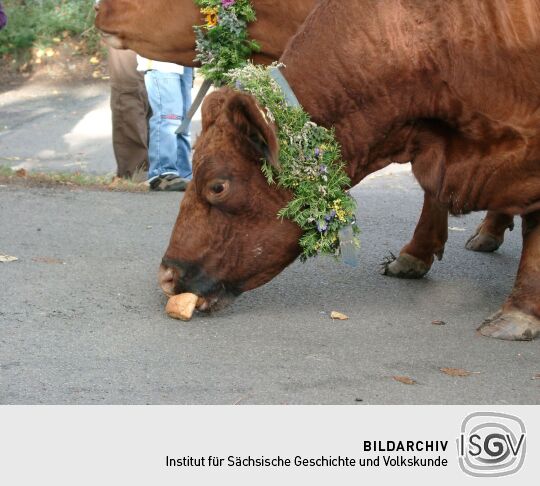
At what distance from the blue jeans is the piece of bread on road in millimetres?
3642

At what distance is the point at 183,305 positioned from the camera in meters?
5.16

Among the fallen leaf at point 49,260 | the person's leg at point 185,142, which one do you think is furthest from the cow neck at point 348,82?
the person's leg at point 185,142

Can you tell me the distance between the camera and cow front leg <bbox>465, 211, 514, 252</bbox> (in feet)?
23.4

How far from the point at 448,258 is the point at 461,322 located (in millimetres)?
1471

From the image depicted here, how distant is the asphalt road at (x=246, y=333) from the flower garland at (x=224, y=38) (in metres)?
1.22

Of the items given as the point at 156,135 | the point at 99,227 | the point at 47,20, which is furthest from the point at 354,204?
the point at 47,20

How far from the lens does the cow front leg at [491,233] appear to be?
7133 millimetres

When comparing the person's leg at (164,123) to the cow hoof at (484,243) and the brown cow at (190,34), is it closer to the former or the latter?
the brown cow at (190,34)

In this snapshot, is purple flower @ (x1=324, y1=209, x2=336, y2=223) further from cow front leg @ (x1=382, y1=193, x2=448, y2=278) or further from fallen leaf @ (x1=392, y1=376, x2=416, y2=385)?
cow front leg @ (x1=382, y1=193, x2=448, y2=278)

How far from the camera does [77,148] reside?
38.5 ft

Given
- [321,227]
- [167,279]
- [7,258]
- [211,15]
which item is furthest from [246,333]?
[211,15]

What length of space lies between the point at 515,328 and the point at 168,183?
4.14 metres

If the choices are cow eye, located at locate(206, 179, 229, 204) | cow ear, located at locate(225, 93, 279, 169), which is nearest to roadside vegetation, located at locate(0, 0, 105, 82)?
cow eye, located at locate(206, 179, 229, 204)

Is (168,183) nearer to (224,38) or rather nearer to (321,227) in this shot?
(224,38)
